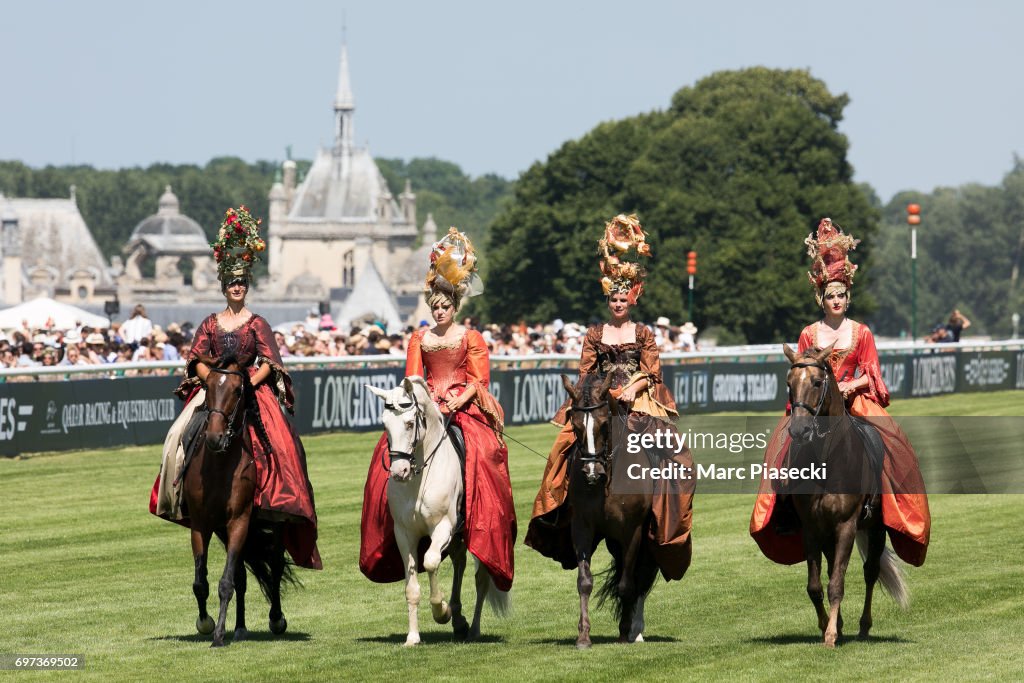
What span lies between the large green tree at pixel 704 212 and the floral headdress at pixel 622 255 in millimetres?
69813

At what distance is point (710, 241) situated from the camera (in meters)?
87.6

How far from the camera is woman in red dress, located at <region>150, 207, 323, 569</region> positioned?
12.7m

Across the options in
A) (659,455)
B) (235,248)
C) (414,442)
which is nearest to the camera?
(414,442)

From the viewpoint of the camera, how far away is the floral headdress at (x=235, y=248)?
13117mm

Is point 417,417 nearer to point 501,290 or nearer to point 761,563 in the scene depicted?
point 761,563

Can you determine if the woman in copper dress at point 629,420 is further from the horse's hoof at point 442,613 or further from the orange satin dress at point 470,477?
the horse's hoof at point 442,613

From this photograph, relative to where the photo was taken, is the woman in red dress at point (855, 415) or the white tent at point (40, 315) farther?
the white tent at point (40, 315)

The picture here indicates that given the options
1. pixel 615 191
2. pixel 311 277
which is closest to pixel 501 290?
pixel 615 191

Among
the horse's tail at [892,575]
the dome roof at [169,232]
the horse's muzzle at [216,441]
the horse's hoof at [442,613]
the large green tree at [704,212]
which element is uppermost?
the dome roof at [169,232]

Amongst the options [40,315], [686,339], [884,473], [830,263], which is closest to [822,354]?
[884,473]

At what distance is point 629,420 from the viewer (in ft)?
40.5

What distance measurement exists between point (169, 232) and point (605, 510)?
17423cm

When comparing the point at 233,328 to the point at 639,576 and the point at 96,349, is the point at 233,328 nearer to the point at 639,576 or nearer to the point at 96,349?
the point at 639,576

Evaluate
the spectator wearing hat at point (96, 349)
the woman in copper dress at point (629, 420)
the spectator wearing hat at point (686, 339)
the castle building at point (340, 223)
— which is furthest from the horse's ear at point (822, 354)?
the castle building at point (340, 223)
